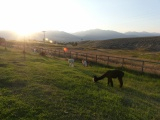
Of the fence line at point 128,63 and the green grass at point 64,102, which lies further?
the fence line at point 128,63

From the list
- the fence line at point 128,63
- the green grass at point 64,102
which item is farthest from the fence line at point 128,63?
the green grass at point 64,102

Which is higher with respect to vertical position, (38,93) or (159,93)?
(38,93)

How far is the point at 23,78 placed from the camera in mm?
15219

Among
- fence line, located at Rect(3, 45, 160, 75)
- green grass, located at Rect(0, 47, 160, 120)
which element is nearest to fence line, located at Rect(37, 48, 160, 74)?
fence line, located at Rect(3, 45, 160, 75)

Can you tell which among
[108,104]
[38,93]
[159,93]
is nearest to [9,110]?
[38,93]

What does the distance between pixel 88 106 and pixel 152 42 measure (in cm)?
11378

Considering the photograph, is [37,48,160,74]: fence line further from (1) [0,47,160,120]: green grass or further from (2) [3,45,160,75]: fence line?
(1) [0,47,160,120]: green grass

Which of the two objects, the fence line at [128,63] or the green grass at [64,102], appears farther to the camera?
the fence line at [128,63]

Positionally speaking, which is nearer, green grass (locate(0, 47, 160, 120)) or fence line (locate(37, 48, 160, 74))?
green grass (locate(0, 47, 160, 120))

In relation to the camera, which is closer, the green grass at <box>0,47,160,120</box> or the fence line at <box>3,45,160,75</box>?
the green grass at <box>0,47,160,120</box>

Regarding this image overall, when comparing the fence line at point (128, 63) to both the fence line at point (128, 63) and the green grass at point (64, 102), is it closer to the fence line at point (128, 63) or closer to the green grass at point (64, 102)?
the fence line at point (128, 63)

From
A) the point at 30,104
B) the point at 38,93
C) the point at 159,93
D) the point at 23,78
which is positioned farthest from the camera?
the point at 159,93

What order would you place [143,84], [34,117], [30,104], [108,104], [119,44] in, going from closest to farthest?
Result: [34,117] < [30,104] < [108,104] < [143,84] < [119,44]

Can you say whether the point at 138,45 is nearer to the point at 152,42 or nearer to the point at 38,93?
the point at 152,42
